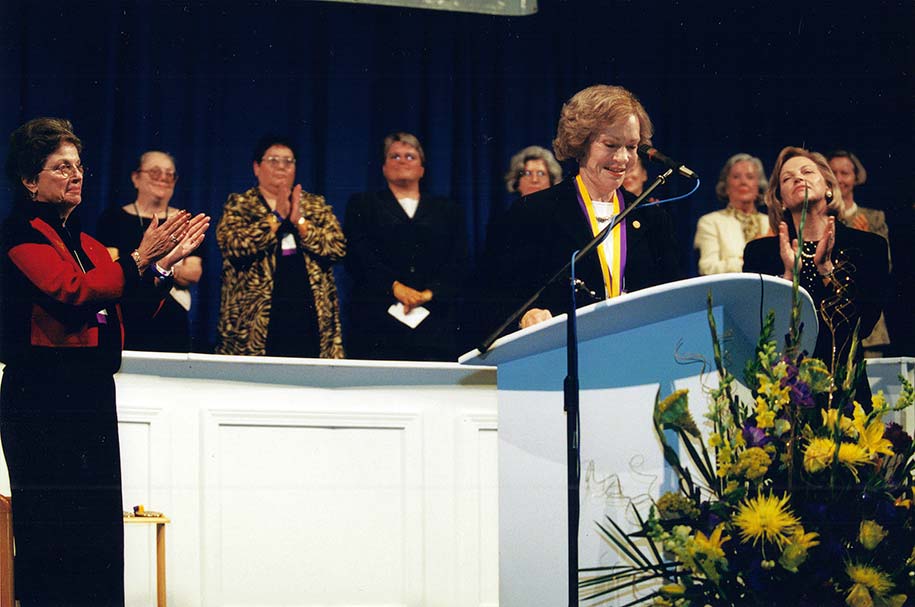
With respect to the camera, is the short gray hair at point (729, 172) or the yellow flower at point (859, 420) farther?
the short gray hair at point (729, 172)

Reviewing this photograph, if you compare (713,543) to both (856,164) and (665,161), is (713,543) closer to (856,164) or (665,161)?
Result: (665,161)

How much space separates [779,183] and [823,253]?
36 cm

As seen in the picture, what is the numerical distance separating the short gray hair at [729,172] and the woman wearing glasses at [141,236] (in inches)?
85.6

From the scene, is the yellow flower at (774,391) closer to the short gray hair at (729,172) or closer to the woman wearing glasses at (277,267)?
the woman wearing glasses at (277,267)

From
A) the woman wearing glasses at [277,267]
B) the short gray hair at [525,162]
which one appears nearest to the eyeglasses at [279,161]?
the woman wearing glasses at [277,267]

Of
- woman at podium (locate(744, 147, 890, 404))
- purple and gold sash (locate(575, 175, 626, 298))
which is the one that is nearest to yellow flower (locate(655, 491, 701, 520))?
purple and gold sash (locate(575, 175, 626, 298))

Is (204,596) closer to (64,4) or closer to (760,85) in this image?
(64,4)

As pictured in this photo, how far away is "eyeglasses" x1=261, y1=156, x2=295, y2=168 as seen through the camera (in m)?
4.45

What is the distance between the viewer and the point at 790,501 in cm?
226

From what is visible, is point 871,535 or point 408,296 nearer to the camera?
point 871,535

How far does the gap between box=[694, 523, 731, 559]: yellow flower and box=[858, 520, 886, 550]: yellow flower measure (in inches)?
9.5

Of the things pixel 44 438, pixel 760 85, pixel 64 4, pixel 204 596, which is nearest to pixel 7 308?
pixel 44 438

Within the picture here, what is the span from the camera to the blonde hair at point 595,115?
10.4ft

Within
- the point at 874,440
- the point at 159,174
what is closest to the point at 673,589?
the point at 874,440
